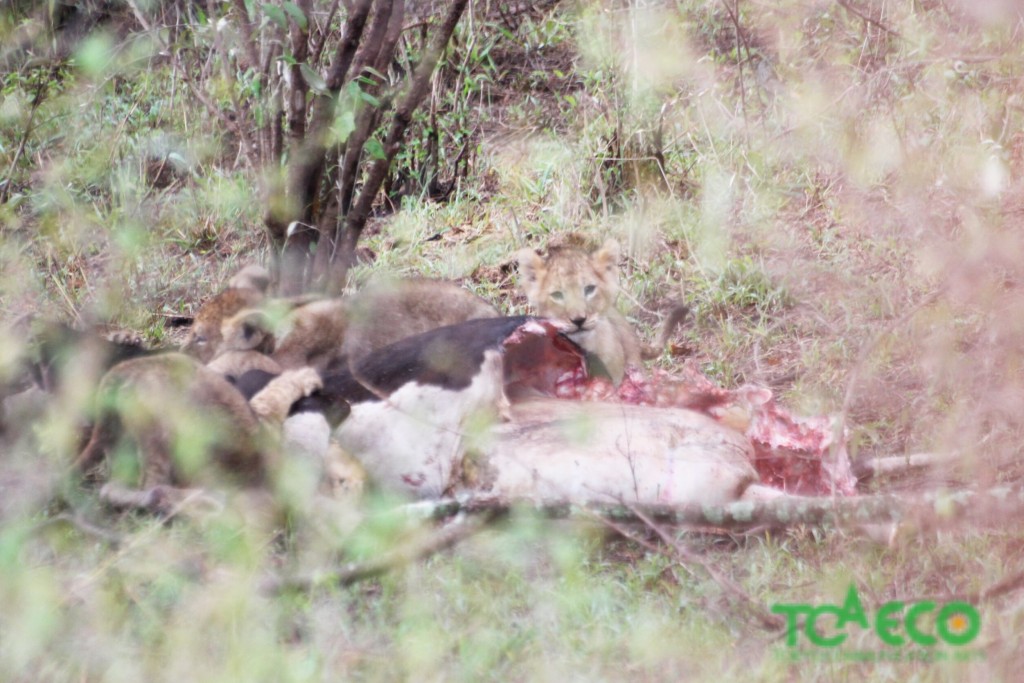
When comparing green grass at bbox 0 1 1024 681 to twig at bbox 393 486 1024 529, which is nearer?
green grass at bbox 0 1 1024 681

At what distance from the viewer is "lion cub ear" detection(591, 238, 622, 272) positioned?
5.83 metres

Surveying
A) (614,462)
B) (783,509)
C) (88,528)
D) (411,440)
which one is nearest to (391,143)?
(411,440)

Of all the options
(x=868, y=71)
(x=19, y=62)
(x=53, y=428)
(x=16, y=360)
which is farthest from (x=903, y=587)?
(x=19, y=62)

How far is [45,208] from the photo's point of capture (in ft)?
22.4

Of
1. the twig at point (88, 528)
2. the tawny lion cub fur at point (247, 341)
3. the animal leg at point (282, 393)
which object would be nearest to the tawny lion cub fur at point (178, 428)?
the animal leg at point (282, 393)

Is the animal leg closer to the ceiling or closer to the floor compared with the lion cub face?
closer to the ceiling

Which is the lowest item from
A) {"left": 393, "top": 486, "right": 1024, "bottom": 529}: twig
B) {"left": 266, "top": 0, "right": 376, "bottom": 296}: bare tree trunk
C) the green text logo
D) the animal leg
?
the green text logo

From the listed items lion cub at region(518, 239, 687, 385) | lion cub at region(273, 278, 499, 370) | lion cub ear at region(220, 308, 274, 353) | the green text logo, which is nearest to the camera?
the green text logo

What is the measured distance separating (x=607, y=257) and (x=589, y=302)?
12.8 inches

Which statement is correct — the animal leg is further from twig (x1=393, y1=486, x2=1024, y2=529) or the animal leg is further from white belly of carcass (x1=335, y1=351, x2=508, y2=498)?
twig (x1=393, y1=486, x2=1024, y2=529)

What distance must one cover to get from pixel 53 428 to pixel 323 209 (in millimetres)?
1637

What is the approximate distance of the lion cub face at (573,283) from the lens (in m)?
5.55

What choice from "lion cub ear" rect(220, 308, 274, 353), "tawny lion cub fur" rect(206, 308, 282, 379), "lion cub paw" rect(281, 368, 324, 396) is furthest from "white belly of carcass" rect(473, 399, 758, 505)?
"lion cub ear" rect(220, 308, 274, 353)

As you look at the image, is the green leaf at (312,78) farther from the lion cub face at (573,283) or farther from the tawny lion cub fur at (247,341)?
the lion cub face at (573,283)
